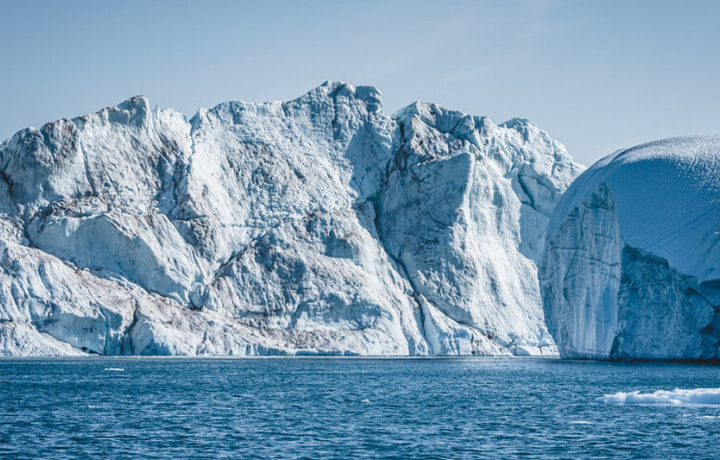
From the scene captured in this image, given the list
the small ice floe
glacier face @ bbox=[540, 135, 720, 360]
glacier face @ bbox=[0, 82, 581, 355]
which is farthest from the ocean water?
glacier face @ bbox=[0, 82, 581, 355]

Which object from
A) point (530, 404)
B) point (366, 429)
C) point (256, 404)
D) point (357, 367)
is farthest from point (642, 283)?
point (366, 429)

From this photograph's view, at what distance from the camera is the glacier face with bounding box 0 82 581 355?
301 feet

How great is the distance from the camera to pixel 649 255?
2940 inches

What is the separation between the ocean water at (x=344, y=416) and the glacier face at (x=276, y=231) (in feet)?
82.3

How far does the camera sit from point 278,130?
118500 mm

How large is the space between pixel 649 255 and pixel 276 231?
44.7 metres

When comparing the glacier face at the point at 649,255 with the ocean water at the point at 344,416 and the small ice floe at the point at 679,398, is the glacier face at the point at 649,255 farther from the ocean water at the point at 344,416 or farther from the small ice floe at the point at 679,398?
the small ice floe at the point at 679,398

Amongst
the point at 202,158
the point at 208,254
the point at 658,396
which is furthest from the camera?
the point at 202,158

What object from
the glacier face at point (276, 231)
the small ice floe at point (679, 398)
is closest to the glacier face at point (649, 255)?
the glacier face at point (276, 231)

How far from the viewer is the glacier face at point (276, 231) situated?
91.8 m

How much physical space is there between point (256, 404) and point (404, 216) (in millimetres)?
72610

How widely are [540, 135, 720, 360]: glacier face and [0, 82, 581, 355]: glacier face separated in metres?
26.1

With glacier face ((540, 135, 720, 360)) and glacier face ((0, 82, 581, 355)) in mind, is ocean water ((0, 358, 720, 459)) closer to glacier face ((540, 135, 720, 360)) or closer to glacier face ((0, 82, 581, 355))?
glacier face ((540, 135, 720, 360))

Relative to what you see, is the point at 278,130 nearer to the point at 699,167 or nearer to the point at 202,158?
the point at 202,158
